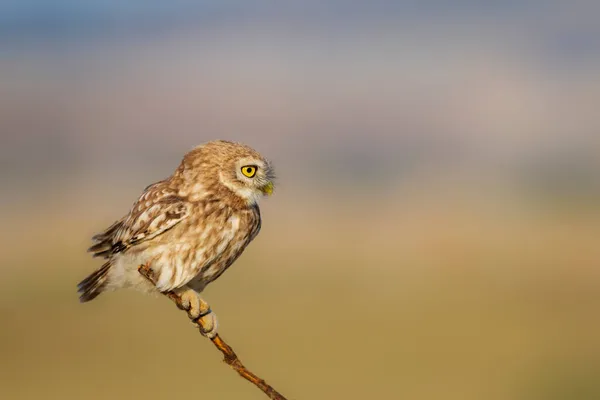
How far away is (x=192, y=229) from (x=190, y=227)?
2 cm

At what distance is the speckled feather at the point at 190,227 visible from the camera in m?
6.14

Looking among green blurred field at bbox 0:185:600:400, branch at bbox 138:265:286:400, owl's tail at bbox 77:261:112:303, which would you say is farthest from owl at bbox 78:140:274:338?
green blurred field at bbox 0:185:600:400

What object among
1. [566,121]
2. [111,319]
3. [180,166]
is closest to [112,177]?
Answer: [566,121]

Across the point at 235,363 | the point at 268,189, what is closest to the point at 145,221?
the point at 268,189

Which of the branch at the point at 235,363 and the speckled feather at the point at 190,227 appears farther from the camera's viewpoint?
the speckled feather at the point at 190,227

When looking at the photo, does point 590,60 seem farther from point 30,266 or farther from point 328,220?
point 30,266

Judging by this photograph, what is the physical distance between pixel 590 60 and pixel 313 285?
160 meters

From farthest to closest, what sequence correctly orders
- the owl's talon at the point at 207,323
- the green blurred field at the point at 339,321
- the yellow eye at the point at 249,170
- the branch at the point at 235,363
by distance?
the green blurred field at the point at 339,321 < the yellow eye at the point at 249,170 < the owl's talon at the point at 207,323 < the branch at the point at 235,363

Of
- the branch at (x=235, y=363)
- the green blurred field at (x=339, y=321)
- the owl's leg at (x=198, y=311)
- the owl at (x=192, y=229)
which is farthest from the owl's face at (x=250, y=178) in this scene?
the branch at (x=235, y=363)

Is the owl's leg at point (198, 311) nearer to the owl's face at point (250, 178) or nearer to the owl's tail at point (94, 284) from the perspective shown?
the owl's tail at point (94, 284)

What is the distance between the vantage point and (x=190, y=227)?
20.4 ft

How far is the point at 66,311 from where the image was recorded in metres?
35.8

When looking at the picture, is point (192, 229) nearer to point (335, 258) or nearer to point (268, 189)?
point (268, 189)

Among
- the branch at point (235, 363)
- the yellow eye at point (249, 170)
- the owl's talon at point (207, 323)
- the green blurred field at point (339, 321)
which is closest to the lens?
the branch at point (235, 363)
